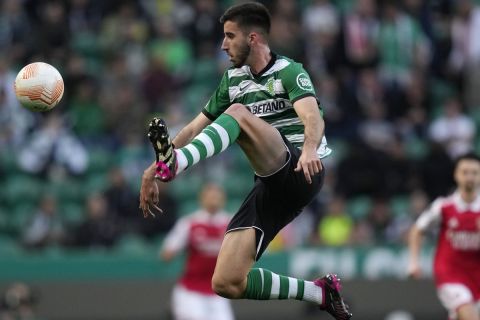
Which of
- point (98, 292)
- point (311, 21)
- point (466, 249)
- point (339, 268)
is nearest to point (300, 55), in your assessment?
point (311, 21)

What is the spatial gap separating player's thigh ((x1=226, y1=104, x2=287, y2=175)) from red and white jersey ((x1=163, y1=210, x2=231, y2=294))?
510cm

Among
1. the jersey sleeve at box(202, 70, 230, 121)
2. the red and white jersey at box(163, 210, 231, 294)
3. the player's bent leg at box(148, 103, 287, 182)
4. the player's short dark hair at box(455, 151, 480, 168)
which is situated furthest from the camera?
the red and white jersey at box(163, 210, 231, 294)

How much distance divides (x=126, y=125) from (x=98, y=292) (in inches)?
110

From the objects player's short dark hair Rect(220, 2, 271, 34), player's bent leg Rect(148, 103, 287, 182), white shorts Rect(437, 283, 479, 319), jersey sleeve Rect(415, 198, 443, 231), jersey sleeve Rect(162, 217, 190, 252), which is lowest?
white shorts Rect(437, 283, 479, 319)

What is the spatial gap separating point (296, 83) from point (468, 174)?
3189mm

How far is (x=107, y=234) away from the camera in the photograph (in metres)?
16.0

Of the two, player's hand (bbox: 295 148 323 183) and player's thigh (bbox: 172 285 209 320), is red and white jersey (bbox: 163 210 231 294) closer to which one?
player's thigh (bbox: 172 285 209 320)

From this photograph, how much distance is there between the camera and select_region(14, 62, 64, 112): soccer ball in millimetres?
9188

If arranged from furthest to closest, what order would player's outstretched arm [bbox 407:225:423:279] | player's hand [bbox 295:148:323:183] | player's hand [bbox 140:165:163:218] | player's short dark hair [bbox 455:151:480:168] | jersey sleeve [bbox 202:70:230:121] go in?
1. player's short dark hair [bbox 455:151:480:168]
2. player's outstretched arm [bbox 407:225:423:279]
3. jersey sleeve [bbox 202:70:230:121]
4. player's hand [bbox 295:148:323:183]
5. player's hand [bbox 140:165:163:218]

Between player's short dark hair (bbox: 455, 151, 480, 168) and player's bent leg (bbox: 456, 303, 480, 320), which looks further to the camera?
player's short dark hair (bbox: 455, 151, 480, 168)

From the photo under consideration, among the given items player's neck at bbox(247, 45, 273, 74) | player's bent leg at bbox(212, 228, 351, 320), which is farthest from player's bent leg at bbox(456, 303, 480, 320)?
→ player's neck at bbox(247, 45, 273, 74)

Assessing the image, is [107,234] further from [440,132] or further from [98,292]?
[440,132]

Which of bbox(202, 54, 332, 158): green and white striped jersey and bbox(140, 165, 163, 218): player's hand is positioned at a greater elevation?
bbox(202, 54, 332, 158): green and white striped jersey

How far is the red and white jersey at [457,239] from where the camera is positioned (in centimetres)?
1149
